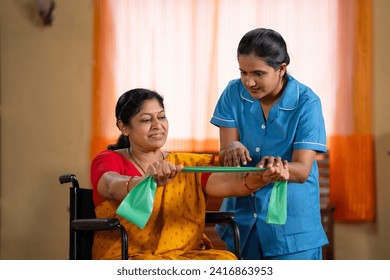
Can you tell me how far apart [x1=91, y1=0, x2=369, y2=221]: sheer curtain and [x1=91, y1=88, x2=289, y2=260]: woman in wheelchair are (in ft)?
7.21

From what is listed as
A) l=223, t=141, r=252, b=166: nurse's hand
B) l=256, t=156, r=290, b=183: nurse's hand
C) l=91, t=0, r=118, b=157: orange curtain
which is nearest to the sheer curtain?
l=91, t=0, r=118, b=157: orange curtain

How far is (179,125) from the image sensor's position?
432 centimetres

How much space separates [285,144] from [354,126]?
7.61ft

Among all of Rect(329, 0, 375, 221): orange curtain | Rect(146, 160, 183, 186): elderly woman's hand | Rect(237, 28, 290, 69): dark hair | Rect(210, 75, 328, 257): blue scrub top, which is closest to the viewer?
Rect(146, 160, 183, 186): elderly woman's hand

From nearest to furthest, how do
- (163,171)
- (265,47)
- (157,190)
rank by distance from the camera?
1. (163,171)
2. (265,47)
3. (157,190)

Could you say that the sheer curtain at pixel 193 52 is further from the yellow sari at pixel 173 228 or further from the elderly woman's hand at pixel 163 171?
the elderly woman's hand at pixel 163 171

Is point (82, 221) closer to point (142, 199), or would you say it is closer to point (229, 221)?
point (142, 199)

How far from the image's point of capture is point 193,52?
4.32m

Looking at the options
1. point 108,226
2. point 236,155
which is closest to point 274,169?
point 236,155

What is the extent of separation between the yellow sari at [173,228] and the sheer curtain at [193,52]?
2.20 m

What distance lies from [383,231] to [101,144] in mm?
1884

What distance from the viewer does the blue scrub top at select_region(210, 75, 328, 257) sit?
2045 mm

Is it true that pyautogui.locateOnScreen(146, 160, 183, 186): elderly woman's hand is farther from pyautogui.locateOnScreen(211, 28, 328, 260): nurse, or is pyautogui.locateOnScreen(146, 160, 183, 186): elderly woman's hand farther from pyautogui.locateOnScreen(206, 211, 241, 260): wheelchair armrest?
pyautogui.locateOnScreen(206, 211, 241, 260): wheelchair armrest

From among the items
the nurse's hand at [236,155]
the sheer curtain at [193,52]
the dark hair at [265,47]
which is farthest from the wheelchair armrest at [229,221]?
the sheer curtain at [193,52]
